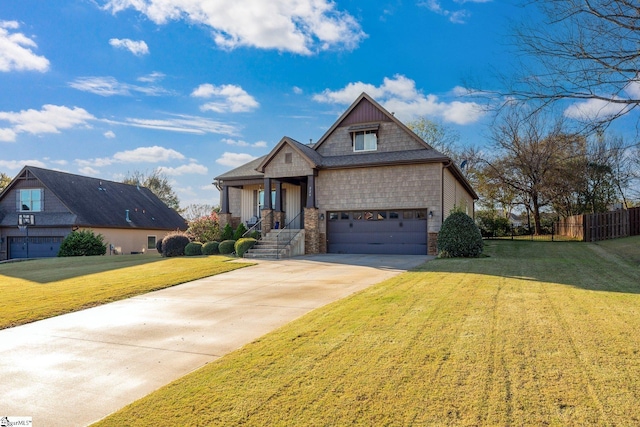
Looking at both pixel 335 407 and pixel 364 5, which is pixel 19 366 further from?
pixel 364 5

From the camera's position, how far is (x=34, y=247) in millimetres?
31141

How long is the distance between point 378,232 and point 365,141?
5.27 metres

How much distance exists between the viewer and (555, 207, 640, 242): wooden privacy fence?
2459 cm

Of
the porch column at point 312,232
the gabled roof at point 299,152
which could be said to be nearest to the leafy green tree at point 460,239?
the porch column at point 312,232

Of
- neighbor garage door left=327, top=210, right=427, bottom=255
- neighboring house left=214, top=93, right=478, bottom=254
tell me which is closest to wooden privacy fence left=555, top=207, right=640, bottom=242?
neighboring house left=214, top=93, right=478, bottom=254

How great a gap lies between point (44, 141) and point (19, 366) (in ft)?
94.1

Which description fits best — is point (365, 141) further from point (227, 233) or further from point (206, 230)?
point (206, 230)

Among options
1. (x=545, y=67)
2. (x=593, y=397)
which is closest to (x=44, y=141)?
(x=545, y=67)

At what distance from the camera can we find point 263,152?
28391mm

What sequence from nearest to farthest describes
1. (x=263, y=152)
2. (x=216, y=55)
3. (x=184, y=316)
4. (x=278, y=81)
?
(x=184, y=316) < (x=216, y=55) < (x=278, y=81) < (x=263, y=152)

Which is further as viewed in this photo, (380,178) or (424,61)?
(380,178)

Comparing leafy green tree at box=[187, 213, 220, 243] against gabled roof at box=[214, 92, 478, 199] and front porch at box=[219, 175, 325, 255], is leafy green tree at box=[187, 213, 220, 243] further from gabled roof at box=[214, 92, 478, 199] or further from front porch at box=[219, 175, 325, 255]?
gabled roof at box=[214, 92, 478, 199]

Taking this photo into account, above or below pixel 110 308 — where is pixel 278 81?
above

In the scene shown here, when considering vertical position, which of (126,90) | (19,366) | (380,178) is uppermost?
(126,90)
